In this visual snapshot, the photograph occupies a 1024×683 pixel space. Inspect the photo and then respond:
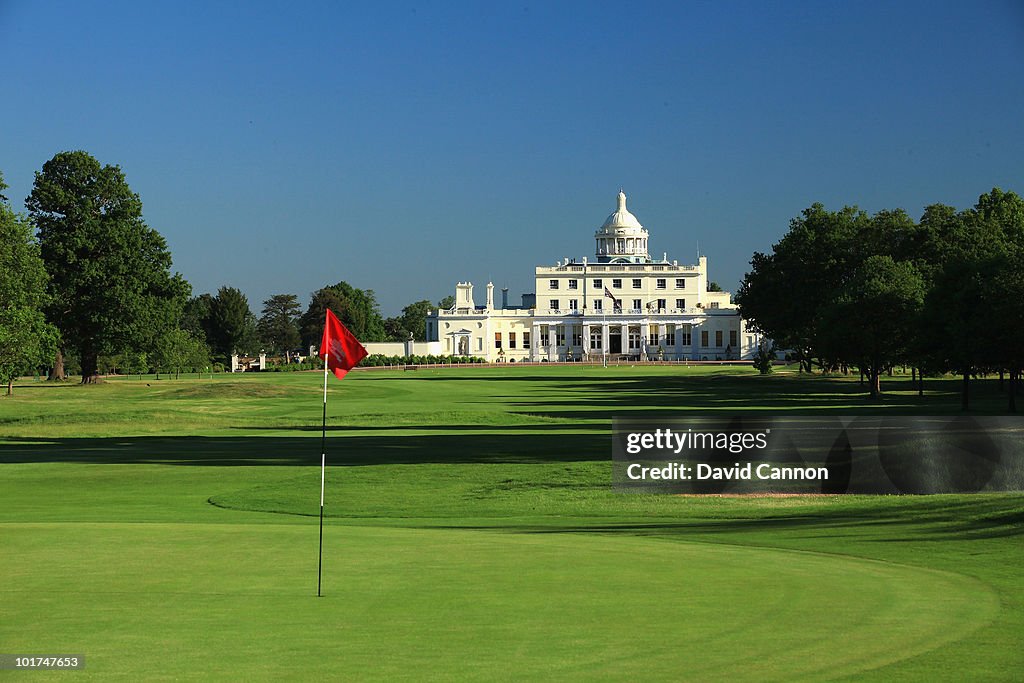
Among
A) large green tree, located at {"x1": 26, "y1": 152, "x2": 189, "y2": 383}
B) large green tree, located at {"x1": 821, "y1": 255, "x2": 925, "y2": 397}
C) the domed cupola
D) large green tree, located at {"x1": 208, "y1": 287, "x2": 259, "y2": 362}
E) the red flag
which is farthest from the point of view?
the domed cupola

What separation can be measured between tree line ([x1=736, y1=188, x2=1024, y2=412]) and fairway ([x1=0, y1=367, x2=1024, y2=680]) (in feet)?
90.2

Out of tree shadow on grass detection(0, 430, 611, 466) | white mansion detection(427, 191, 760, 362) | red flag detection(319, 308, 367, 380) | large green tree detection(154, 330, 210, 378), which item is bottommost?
tree shadow on grass detection(0, 430, 611, 466)

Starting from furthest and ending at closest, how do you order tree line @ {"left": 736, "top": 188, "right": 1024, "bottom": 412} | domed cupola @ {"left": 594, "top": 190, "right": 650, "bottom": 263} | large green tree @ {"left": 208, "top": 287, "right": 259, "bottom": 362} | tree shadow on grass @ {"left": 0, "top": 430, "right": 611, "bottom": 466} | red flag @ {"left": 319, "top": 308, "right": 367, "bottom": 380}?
1. domed cupola @ {"left": 594, "top": 190, "right": 650, "bottom": 263}
2. large green tree @ {"left": 208, "top": 287, "right": 259, "bottom": 362}
3. tree line @ {"left": 736, "top": 188, "right": 1024, "bottom": 412}
4. tree shadow on grass @ {"left": 0, "top": 430, "right": 611, "bottom": 466}
5. red flag @ {"left": 319, "top": 308, "right": 367, "bottom": 380}

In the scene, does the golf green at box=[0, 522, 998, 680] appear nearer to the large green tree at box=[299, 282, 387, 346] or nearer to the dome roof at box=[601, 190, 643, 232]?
the large green tree at box=[299, 282, 387, 346]

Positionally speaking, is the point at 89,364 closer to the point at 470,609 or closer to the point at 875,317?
the point at 875,317

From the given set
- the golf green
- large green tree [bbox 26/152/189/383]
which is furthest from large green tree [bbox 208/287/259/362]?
the golf green

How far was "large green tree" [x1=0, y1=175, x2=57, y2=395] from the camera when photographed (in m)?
Result: 61.2

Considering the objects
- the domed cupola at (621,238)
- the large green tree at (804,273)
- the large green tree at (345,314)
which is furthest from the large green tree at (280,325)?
the large green tree at (804,273)

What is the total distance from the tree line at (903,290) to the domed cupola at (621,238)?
7676cm

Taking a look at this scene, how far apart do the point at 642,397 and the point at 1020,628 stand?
57.7 m

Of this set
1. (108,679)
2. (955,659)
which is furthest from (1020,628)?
(108,679)

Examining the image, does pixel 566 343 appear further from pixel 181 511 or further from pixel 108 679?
pixel 108 679

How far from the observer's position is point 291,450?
38.5m

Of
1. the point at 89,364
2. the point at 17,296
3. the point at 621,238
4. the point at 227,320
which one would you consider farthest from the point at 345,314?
the point at 17,296
